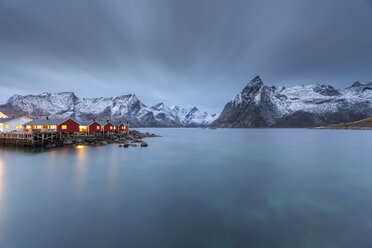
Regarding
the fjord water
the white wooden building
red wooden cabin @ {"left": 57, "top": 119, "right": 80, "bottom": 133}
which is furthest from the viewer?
the white wooden building

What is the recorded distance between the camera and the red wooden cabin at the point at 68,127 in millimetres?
46562

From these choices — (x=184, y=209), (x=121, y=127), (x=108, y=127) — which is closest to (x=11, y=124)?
(x=108, y=127)

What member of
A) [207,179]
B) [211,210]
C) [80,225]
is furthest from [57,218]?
[207,179]

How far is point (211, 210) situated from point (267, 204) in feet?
13.6

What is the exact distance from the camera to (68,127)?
48.3 m

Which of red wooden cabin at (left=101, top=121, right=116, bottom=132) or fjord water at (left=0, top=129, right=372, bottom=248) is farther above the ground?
red wooden cabin at (left=101, top=121, right=116, bottom=132)

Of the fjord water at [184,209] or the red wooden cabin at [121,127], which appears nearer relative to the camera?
the fjord water at [184,209]

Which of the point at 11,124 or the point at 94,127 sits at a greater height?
the point at 11,124

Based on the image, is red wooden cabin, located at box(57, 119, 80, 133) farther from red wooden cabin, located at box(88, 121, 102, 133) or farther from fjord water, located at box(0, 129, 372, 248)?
fjord water, located at box(0, 129, 372, 248)

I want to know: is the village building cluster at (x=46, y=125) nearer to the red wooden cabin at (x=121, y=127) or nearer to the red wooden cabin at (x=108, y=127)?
the red wooden cabin at (x=108, y=127)

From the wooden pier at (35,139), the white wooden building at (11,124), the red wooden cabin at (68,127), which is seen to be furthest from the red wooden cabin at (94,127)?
the white wooden building at (11,124)

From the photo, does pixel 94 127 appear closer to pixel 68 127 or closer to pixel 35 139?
pixel 68 127

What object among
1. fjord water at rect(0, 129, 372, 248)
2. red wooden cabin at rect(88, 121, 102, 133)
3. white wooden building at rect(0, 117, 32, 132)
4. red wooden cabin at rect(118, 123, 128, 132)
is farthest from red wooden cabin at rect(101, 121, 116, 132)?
fjord water at rect(0, 129, 372, 248)

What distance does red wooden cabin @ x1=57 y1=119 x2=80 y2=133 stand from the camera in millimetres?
46562
